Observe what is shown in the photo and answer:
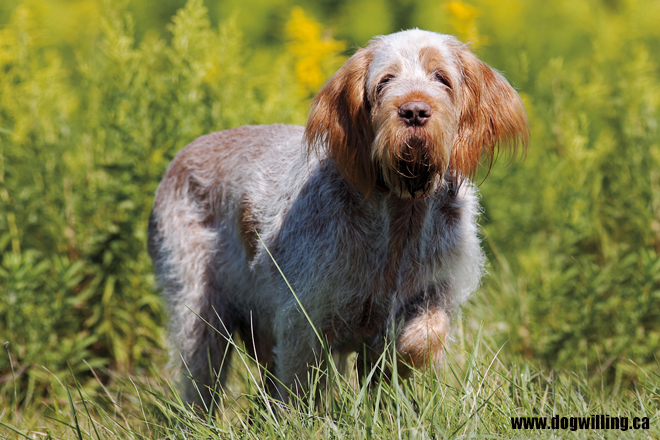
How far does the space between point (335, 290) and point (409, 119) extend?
0.88 m

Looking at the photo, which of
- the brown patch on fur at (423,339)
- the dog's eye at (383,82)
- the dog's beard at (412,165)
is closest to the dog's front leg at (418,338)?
the brown patch on fur at (423,339)

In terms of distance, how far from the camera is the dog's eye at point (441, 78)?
3.03 meters

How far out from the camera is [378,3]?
426 inches

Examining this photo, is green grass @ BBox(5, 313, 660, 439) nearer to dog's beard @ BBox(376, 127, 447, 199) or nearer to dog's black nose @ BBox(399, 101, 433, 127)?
dog's beard @ BBox(376, 127, 447, 199)

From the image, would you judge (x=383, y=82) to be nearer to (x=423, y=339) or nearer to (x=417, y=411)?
(x=423, y=339)

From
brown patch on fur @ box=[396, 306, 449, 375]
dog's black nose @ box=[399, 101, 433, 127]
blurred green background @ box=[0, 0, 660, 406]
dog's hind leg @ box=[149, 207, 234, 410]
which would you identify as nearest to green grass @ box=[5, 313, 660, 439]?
brown patch on fur @ box=[396, 306, 449, 375]

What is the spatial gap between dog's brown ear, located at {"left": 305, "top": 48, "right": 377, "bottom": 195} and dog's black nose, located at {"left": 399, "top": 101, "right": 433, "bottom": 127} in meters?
0.29

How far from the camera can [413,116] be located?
2777mm

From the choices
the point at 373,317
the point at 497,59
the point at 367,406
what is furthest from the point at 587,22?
the point at 367,406

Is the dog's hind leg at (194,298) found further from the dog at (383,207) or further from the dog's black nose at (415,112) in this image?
the dog's black nose at (415,112)

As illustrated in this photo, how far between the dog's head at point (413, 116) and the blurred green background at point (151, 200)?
2.09 m

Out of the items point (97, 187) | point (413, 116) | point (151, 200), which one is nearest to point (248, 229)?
point (413, 116)

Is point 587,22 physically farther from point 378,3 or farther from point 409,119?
point 409,119

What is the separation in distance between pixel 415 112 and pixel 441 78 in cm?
38
